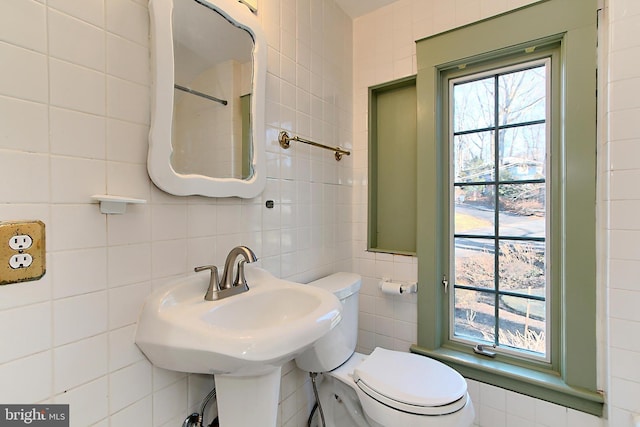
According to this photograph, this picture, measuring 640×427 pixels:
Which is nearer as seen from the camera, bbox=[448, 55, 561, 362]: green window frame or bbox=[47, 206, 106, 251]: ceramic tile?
bbox=[47, 206, 106, 251]: ceramic tile

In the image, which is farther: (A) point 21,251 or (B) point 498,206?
(B) point 498,206

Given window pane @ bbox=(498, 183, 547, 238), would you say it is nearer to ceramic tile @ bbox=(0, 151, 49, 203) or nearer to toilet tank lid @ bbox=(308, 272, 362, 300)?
toilet tank lid @ bbox=(308, 272, 362, 300)

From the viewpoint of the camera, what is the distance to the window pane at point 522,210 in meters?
1.42

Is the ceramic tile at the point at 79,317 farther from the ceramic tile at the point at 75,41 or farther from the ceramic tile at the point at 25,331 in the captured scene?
the ceramic tile at the point at 75,41

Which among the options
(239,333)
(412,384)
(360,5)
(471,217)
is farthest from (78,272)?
(360,5)

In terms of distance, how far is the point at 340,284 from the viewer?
55.7 inches

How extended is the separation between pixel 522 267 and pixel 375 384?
3.11 ft

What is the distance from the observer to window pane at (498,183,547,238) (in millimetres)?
1420

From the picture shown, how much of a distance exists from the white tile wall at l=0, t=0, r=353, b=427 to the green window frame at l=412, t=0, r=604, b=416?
1092 millimetres

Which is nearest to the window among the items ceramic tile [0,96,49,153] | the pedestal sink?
the pedestal sink

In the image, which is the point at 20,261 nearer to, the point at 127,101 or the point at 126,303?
the point at 126,303

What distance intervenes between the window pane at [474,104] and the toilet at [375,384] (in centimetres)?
105

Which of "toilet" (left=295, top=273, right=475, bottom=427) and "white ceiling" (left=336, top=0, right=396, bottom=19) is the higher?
"white ceiling" (left=336, top=0, right=396, bottom=19)

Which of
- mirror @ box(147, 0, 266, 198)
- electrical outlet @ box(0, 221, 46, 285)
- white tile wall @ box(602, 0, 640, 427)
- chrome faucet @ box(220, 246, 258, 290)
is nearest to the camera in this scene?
electrical outlet @ box(0, 221, 46, 285)
